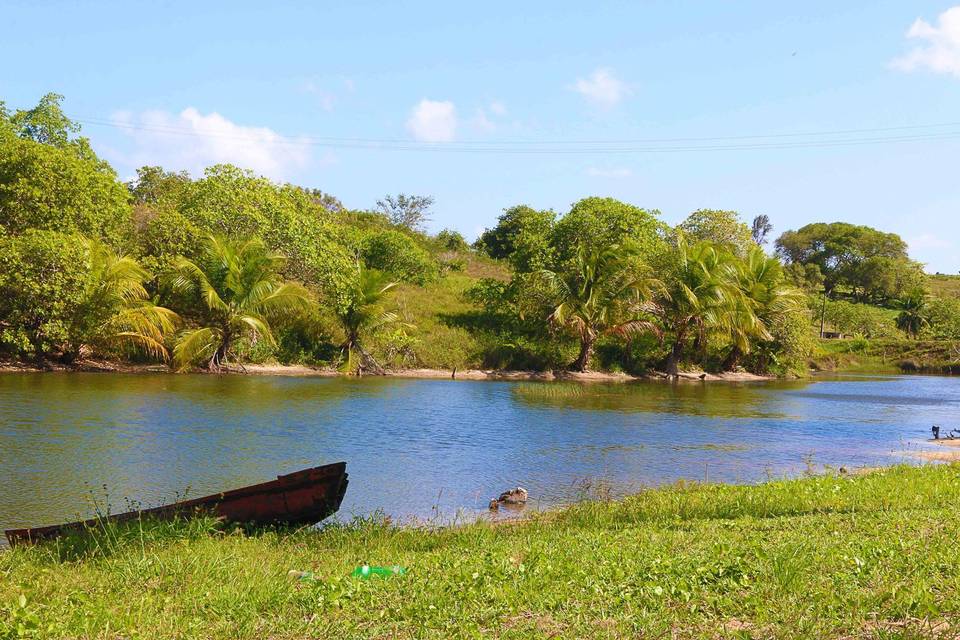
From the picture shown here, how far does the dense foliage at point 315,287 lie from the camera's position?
26.8 meters

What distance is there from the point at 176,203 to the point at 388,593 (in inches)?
1251

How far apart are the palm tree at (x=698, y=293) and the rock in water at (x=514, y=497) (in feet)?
86.8

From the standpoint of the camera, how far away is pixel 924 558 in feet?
19.7

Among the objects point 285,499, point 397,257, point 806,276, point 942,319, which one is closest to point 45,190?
point 397,257

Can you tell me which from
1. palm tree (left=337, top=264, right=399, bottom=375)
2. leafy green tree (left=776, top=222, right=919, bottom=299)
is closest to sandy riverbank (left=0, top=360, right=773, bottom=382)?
palm tree (left=337, top=264, right=399, bottom=375)

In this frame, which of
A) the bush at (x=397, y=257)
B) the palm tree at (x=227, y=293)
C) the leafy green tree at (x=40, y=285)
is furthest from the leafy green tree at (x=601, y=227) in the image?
the leafy green tree at (x=40, y=285)

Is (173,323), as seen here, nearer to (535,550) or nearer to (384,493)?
(384,493)

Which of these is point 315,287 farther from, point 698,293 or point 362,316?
point 698,293

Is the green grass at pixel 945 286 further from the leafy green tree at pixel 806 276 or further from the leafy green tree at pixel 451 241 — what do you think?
the leafy green tree at pixel 451 241

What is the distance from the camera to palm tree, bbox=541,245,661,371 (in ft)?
114

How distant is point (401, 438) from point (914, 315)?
2363 inches

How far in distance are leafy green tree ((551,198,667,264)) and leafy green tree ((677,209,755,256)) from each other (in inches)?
583

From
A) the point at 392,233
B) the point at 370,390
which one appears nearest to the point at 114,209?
the point at 370,390

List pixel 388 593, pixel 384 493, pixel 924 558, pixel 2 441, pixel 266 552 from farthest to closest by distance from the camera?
pixel 2 441 < pixel 384 493 < pixel 266 552 < pixel 924 558 < pixel 388 593
